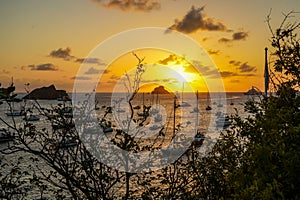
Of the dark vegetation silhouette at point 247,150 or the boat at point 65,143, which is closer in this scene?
the dark vegetation silhouette at point 247,150

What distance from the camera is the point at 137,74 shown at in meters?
6.43

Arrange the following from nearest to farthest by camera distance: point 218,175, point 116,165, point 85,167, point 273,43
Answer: point 273,43 < point 218,175 < point 85,167 < point 116,165

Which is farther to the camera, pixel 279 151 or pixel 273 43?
pixel 273 43

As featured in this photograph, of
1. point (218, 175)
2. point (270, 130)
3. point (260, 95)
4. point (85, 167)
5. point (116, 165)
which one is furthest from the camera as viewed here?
point (116, 165)

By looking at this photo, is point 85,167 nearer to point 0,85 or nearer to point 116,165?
point 116,165

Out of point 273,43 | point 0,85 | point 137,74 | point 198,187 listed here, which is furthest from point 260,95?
point 0,85

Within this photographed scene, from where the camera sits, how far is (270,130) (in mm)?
2951

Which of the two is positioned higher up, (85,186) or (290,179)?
(290,179)

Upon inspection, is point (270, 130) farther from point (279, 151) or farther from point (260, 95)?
point (260, 95)

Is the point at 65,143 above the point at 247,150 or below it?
below

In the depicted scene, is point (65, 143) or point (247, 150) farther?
point (65, 143)

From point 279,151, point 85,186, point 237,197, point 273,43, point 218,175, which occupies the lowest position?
point 85,186

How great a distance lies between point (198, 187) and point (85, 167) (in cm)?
212

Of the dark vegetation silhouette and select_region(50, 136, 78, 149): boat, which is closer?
the dark vegetation silhouette
